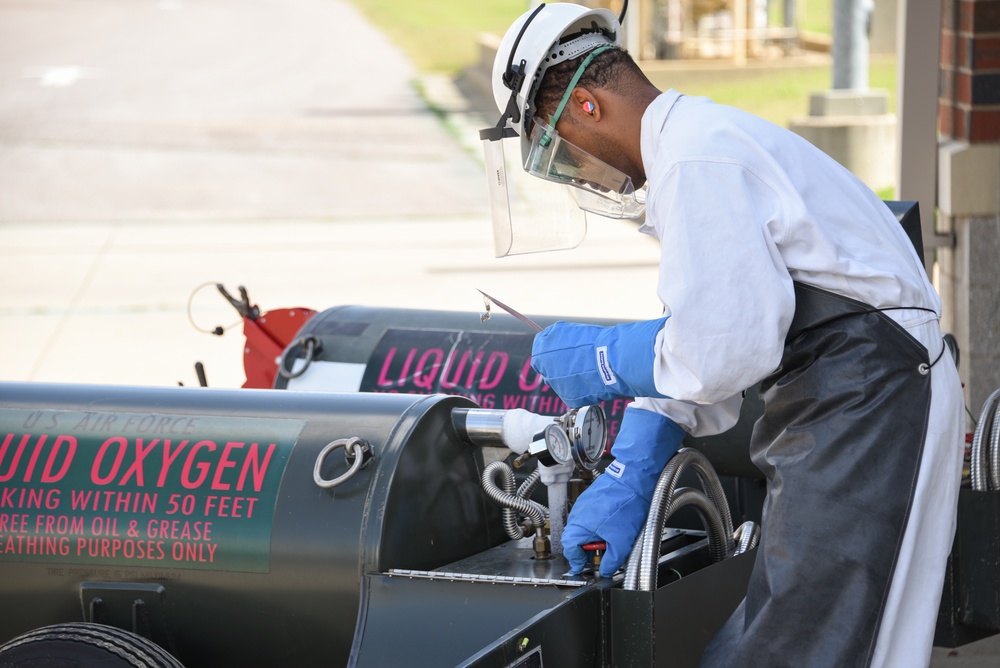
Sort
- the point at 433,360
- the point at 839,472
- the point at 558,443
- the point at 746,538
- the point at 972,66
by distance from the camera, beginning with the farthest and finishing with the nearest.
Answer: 1. the point at 972,66
2. the point at 433,360
3. the point at 746,538
4. the point at 558,443
5. the point at 839,472

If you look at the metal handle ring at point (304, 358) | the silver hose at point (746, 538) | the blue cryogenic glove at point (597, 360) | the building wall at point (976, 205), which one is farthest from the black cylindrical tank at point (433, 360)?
the building wall at point (976, 205)

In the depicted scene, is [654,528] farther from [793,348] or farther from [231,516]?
[231,516]

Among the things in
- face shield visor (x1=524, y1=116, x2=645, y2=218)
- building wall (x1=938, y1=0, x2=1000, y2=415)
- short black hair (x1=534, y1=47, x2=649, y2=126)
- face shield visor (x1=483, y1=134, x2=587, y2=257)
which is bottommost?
building wall (x1=938, y1=0, x2=1000, y2=415)

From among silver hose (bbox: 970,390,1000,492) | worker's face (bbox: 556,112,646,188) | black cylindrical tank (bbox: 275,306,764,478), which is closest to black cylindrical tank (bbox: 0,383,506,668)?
worker's face (bbox: 556,112,646,188)

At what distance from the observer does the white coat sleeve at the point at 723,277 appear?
203cm

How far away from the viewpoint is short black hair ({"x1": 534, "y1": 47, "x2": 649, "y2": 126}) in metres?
2.31

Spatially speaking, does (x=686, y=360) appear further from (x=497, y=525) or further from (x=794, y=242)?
(x=497, y=525)

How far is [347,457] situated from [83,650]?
623 mm

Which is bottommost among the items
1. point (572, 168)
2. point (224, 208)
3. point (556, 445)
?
point (224, 208)

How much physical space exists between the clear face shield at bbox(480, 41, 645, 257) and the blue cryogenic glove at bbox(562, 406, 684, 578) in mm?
435

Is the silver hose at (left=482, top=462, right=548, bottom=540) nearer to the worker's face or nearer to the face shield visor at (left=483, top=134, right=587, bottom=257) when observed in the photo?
the face shield visor at (left=483, top=134, right=587, bottom=257)

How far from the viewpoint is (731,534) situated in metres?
2.70

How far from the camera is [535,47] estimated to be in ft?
7.70

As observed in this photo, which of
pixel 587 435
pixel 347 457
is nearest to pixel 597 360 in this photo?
pixel 587 435
